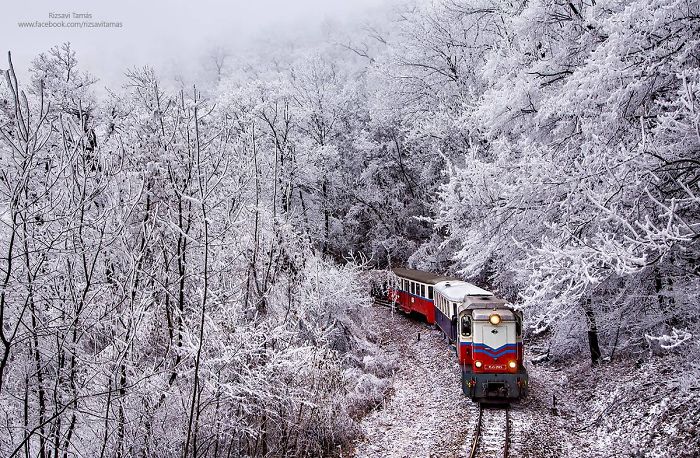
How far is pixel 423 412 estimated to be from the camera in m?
13.0

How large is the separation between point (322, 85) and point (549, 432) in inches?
1149

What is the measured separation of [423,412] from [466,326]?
2.50 meters

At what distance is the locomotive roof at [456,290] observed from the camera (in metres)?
16.2

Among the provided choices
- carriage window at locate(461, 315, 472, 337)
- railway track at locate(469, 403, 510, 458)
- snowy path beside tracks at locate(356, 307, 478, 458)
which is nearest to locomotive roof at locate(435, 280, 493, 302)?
carriage window at locate(461, 315, 472, 337)

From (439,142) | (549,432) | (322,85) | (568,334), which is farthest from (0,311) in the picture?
(322,85)

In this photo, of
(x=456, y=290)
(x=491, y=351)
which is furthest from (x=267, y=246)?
(x=456, y=290)

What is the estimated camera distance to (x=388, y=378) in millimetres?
16422

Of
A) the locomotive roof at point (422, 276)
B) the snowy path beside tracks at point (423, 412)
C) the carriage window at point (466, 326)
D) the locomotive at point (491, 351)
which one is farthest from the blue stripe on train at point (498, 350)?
the locomotive roof at point (422, 276)

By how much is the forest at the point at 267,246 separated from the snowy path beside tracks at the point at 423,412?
757mm

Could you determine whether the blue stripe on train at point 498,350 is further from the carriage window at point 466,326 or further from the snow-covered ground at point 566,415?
the snow-covered ground at point 566,415

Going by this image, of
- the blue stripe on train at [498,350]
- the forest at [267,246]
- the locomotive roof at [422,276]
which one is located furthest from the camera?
the locomotive roof at [422,276]

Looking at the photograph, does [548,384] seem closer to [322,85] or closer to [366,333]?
[366,333]

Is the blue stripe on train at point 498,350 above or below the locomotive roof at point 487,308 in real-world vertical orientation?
below

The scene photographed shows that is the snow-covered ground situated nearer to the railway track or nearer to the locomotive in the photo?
the railway track
